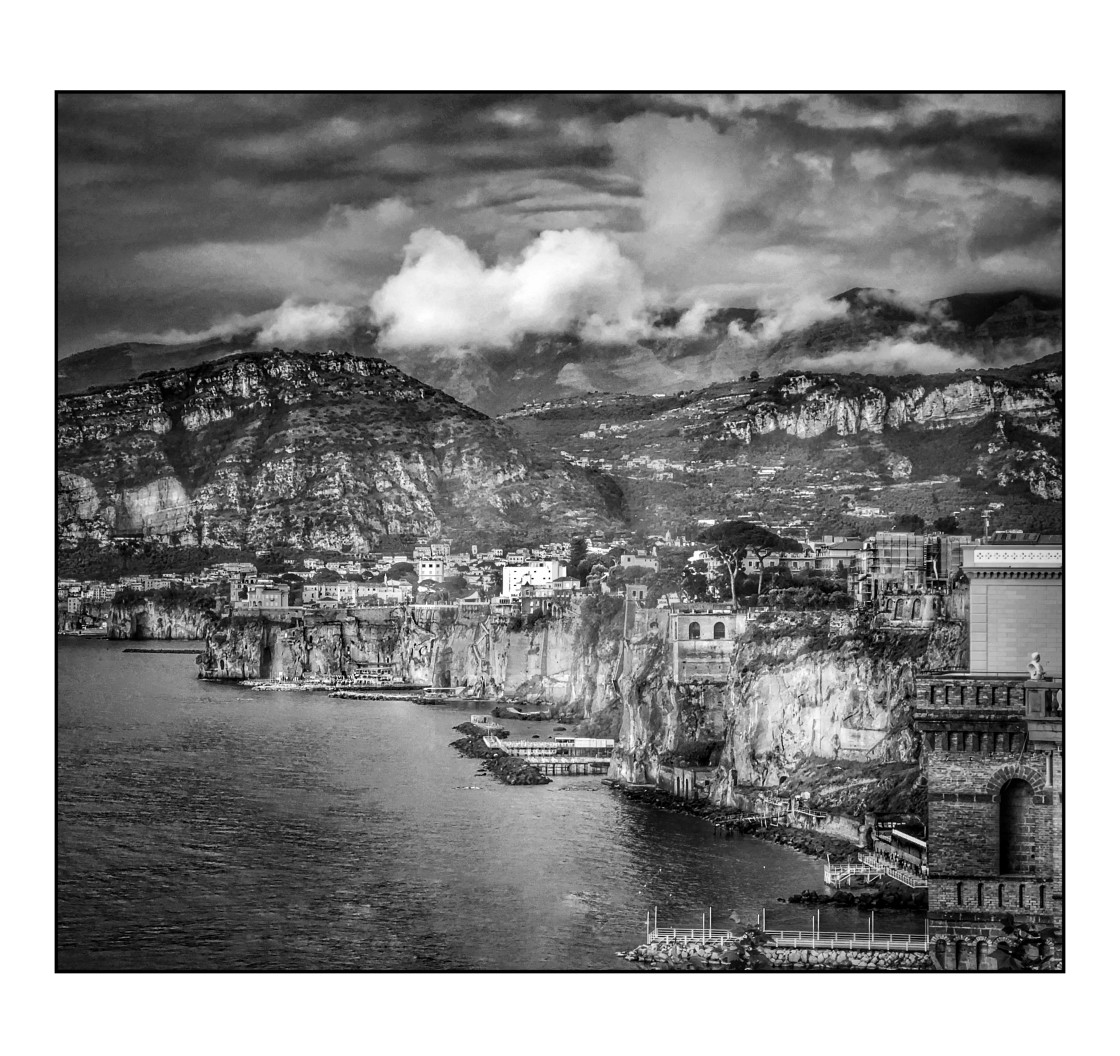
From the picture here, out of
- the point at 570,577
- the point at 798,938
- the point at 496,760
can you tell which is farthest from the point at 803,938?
the point at 570,577

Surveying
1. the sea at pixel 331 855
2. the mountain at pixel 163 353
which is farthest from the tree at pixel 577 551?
the mountain at pixel 163 353

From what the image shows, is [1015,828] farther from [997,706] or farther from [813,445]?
[813,445]

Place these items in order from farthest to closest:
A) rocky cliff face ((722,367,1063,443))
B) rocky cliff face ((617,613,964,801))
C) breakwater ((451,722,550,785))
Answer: breakwater ((451,722,550,785)) → rocky cliff face ((617,613,964,801)) → rocky cliff face ((722,367,1063,443))

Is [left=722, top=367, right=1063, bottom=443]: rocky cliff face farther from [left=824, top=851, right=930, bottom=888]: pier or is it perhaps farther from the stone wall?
[left=824, top=851, right=930, bottom=888]: pier

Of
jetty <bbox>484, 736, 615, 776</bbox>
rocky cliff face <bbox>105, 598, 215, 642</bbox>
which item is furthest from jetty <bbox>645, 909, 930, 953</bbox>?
rocky cliff face <bbox>105, 598, 215, 642</bbox>

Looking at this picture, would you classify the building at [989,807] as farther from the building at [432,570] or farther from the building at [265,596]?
the building at [265,596]

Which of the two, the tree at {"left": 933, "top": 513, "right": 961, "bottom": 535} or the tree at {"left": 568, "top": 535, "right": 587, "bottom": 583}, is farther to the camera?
the tree at {"left": 568, "top": 535, "right": 587, "bottom": 583}
